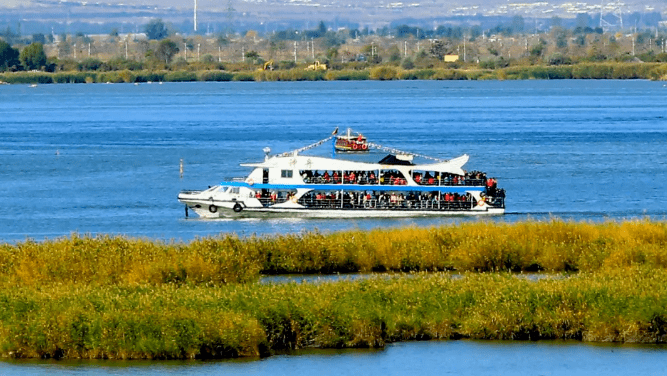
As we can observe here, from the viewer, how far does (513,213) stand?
64.1m

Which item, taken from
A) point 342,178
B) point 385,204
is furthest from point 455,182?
point 342,178

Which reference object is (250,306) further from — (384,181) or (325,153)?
(325,153)

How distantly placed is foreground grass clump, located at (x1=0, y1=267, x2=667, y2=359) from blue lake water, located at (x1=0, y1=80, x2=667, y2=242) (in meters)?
23.2

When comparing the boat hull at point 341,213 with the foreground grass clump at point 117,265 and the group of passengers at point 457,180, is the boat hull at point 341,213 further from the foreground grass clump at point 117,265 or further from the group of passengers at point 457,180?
the foreground grass clump at point 117,265

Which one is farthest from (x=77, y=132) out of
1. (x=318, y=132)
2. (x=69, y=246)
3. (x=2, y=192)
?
(x=69, y=246)

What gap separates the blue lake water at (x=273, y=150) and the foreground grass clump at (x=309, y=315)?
2317cm

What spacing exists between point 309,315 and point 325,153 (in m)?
73.3

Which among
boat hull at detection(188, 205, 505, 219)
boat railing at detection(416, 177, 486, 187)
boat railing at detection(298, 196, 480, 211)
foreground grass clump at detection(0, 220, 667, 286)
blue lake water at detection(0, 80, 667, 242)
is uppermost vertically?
foreground grass clump at detection(0, 220, 667, 286)

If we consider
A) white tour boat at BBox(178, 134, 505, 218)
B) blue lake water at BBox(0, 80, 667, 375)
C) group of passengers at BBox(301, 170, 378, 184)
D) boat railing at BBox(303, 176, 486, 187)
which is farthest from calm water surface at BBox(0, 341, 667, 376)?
group of passengers at BBox(301, 170, 378, 184)

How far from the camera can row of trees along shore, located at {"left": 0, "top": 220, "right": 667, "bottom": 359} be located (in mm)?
30812

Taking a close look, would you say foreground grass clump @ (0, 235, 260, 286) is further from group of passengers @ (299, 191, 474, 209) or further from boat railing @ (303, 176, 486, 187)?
boat railing @ (303, 176, 486, 187)

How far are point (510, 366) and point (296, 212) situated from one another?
3203cm

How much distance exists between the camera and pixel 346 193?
63438 mm

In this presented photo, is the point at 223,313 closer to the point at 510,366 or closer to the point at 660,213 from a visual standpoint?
the point at 510,366
